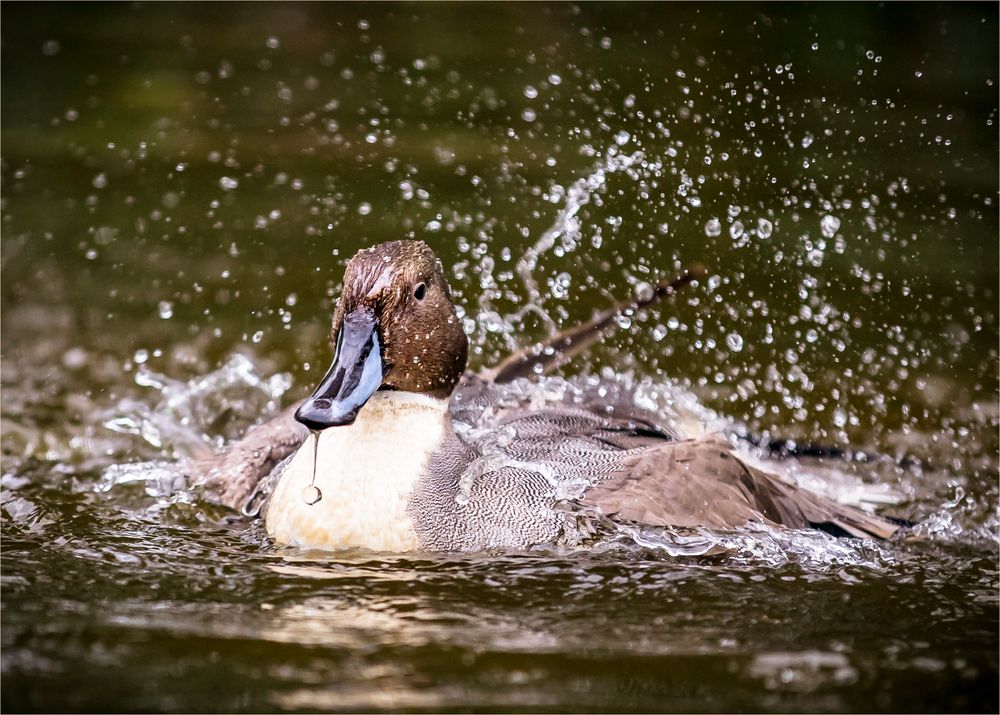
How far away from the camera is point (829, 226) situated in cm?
716

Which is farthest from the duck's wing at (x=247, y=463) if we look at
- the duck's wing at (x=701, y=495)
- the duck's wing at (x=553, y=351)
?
the duck's wing at (x=701, y=495)

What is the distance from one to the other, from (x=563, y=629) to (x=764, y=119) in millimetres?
5098

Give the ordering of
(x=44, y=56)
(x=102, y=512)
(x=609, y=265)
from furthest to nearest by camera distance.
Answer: (x=44, y=56), (x=609, y=265), (x=102, y=512)

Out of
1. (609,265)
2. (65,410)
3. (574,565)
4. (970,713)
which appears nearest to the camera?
(970,713)

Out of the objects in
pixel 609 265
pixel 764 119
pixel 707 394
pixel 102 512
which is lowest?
pixel 102 512

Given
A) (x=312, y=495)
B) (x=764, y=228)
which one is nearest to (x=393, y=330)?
(x=312, y=495)

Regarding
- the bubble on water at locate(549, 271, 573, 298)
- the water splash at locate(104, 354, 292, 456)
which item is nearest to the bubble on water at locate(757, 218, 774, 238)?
the bubble on water at locate(549, 271, 573, 298)

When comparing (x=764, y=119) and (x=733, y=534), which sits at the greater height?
(x=764, y=119)

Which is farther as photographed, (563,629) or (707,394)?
(707,394)

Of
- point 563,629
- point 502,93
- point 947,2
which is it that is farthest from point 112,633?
point 947,2

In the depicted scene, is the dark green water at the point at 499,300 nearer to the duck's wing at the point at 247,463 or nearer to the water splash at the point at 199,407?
the water splash at the point at 199,407

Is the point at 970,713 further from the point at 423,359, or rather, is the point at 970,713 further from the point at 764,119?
the point at 764,119

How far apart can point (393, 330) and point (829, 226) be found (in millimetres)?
3853

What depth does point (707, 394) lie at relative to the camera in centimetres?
612
